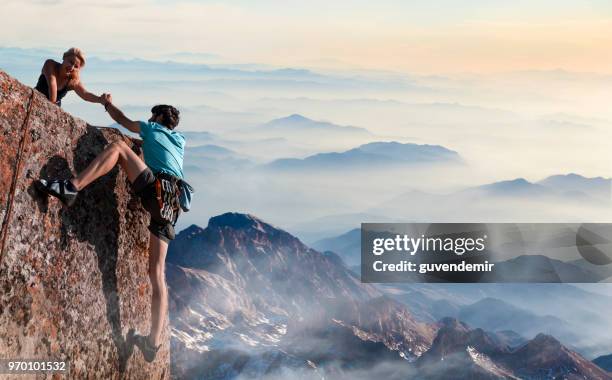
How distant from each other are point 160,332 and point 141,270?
1425 millimetres

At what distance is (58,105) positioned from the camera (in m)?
14.9

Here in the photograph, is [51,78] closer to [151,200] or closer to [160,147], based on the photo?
[160,147]

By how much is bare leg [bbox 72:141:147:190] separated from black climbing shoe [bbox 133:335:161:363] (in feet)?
11.8

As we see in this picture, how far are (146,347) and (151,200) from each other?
3243mm

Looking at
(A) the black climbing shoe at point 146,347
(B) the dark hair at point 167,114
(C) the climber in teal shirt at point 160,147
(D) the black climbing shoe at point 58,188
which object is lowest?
(A) the black climbing shoe at point 146,347

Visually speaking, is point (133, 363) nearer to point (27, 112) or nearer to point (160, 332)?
point (160, 332)

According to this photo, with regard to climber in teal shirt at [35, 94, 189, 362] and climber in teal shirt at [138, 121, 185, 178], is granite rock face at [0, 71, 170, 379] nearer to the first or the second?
climber in teal shirt at [35, 94, 189, 362]

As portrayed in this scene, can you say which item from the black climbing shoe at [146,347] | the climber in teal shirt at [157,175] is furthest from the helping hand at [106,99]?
the black climbing shoe at [146,347]

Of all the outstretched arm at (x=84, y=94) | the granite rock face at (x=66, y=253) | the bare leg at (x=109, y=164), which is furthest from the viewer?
the outstretched arm at (x=84, y=94)

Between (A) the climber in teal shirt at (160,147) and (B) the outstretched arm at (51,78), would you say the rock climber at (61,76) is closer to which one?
(B) the outstretched arm at (51,78)

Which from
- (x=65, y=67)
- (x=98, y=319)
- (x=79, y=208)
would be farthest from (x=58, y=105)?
(x=98, y=319)

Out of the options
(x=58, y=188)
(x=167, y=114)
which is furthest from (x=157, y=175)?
(x=58, y=188)

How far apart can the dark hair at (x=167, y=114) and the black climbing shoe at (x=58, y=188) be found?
2.52m

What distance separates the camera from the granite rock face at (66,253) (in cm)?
1301
